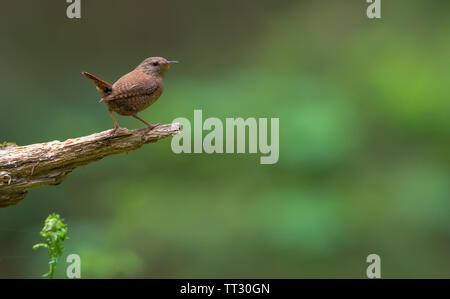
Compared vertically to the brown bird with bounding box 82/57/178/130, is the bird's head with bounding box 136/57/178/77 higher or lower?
higher

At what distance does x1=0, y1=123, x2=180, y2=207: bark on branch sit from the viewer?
1875 mm

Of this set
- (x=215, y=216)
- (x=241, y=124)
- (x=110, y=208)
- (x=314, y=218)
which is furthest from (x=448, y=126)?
(x=110, y=208)

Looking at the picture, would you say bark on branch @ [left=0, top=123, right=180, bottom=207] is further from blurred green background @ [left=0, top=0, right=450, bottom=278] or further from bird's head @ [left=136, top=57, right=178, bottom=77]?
blurred green background @ [left=0, top=0, right=450, bottom=278]

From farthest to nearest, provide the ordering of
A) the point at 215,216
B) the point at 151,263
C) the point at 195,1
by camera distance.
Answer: the point at 195,1
the point at 215,216
the point at 151,263

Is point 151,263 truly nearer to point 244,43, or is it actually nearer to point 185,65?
point 185,65

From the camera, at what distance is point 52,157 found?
1.88 meters

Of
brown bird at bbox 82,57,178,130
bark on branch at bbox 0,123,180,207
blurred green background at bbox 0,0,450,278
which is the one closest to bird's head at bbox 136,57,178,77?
brown bird at bbox 82,57,178,130

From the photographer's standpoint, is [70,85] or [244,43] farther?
[244,43]

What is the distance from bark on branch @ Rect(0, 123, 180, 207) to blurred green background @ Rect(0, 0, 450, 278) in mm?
1259

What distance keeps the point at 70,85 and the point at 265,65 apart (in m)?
1.90

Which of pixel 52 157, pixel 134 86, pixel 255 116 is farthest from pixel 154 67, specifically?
pixel 255 116

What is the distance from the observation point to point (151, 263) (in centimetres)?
346

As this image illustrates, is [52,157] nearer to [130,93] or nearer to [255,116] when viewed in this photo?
[130,93]

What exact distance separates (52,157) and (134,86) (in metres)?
0.44
